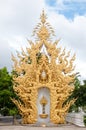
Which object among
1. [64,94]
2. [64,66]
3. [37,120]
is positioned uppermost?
[64,66]

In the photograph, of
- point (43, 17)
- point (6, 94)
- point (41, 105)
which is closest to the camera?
point (41, 105)

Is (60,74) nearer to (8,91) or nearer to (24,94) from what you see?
(24,94)

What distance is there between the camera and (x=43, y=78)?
16.9 meters

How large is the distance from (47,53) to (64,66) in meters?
0.96

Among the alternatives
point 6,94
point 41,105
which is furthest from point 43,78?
point 6,94

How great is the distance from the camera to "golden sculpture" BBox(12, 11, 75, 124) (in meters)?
16.6

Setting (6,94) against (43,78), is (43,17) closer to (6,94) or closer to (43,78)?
(43,78)

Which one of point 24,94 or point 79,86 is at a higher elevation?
point 79,86

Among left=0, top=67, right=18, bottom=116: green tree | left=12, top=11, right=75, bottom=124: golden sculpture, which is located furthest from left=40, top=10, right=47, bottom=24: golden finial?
left=0, top=67, right=18, bottom=116: green tree

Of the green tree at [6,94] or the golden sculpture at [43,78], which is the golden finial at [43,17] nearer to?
the golden sculpture at [43,78]

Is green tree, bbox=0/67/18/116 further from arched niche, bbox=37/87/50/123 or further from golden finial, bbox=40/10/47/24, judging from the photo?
golden finial, bbox=40/10/47/24

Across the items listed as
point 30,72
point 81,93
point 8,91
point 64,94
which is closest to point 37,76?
point 30,72

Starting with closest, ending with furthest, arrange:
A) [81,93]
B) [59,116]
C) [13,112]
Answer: [59,116] < [13,112] < [81,93]

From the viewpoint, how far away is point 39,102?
55.2 ft
